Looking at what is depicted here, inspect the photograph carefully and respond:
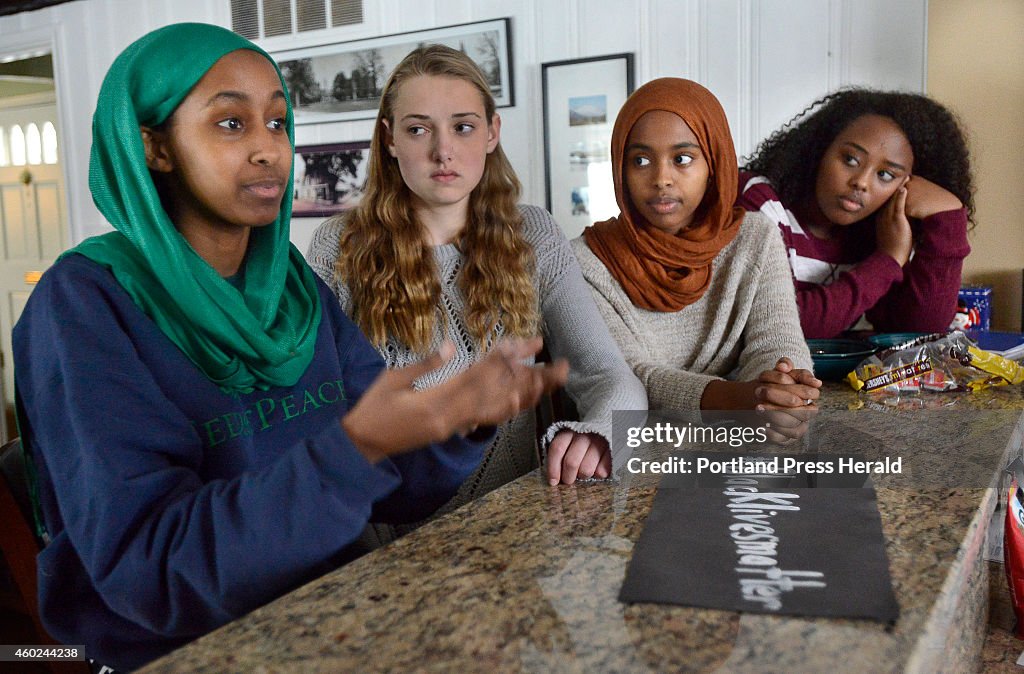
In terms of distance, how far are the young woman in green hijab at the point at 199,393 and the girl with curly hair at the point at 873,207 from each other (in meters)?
1.17

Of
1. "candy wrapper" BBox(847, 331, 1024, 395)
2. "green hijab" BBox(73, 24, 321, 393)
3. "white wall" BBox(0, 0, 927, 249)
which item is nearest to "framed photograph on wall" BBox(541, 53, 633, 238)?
"white wall" BBox(0, 0, 927, 249)

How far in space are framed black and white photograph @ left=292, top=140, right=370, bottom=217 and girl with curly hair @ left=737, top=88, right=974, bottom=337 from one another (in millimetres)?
2357

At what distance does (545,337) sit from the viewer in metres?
1.48

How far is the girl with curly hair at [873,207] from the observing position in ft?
5.95

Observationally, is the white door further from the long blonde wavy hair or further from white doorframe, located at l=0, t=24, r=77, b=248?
the long blonde wavy hair

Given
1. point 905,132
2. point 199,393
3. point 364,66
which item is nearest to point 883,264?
point 905,132

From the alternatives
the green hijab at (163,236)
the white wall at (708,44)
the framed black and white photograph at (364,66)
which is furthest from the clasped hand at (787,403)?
the framed black and white photograph at (364,66)

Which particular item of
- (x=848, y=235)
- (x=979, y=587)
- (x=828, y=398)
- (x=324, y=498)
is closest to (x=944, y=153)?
(x=848, y=235)

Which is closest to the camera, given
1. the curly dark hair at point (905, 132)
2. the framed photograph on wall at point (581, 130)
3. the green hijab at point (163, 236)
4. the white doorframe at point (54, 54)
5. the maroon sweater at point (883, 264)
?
the green hijab at point (163, 236)

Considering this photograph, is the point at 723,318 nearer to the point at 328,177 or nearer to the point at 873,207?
the point at 873,207

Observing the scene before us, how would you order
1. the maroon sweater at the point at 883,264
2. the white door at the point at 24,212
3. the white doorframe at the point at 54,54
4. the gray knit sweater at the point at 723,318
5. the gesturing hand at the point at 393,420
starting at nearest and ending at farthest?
the gesturing hand at the point at 393,420 < the gray knit sweater at the point at 723,318 < the maroon sweater at the point at 883,264 < the white doorframe at the point at 54,54 < the white door at the point at 24,212

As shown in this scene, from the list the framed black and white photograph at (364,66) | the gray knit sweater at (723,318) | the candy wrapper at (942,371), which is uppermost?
the framed black and white photograph at (364,66)

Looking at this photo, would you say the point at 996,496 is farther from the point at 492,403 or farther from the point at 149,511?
the point at 149,511

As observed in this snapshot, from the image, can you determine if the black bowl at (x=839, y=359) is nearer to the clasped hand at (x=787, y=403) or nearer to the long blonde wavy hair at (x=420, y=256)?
the clasped hand at (x=787, y=403)
